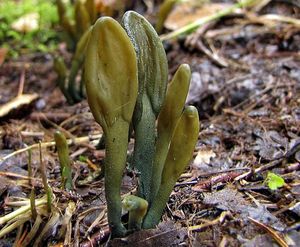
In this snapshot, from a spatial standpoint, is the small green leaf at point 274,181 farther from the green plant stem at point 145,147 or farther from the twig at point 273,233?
the green plant stem at point 145,147

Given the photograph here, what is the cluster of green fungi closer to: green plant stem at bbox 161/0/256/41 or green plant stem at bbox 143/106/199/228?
green plant stem at bbox 143/106/199/228

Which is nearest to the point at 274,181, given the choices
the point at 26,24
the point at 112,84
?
the point at 112,84

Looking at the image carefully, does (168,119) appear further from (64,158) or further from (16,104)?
(16,104)

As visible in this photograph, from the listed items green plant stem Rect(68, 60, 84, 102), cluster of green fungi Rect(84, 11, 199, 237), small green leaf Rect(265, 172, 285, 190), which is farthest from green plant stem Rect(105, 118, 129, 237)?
green plant stem Rect(68, 60, 84, 102)

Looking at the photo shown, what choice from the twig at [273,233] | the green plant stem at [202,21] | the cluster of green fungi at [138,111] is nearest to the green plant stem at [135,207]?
the cluster of green fungi at [138,111]

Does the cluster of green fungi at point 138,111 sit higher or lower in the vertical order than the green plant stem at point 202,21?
higher
